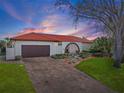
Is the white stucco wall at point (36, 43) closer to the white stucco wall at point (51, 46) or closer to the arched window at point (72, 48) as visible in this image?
the white stucco wall at point (51, 46)

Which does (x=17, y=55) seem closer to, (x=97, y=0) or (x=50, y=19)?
(x=50, y=19)

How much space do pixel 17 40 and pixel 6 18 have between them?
4.53m

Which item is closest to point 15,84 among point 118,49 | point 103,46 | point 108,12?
point 118,49

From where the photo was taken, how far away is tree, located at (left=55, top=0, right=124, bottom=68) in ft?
49.4

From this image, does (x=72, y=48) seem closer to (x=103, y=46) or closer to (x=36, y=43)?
(x=103, y=46)

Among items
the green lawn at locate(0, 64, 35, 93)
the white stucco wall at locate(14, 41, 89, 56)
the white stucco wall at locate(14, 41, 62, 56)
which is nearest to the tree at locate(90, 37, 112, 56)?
the white stucco wall at locate(14, 41, 89, 56)

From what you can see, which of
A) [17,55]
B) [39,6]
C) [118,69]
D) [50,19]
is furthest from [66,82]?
[17,55]

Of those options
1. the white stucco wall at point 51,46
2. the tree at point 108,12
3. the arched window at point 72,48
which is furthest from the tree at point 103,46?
the tree at point 108,12

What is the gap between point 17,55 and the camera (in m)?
22.4

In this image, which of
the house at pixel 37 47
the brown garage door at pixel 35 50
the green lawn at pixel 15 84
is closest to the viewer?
the green lawn at pixel 15 84

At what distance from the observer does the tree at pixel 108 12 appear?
15070mm

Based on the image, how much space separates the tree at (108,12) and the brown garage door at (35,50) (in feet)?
34.0

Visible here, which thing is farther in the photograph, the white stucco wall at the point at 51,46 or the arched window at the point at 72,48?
the arched window at the point at 72,48

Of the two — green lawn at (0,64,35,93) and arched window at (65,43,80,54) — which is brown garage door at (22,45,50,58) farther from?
green lawn at (0,64,35,93)
